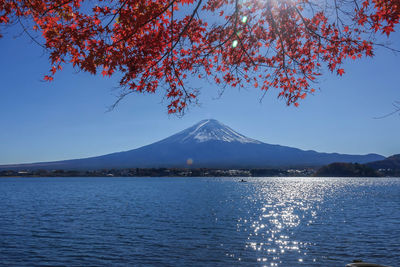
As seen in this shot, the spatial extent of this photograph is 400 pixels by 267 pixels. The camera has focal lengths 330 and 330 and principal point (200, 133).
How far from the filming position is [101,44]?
927 centimetres

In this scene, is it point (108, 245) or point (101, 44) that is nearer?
point (101, 44)

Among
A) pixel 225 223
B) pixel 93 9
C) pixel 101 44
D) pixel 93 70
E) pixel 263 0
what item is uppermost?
pixel 263 0

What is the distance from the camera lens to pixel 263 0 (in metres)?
10.3

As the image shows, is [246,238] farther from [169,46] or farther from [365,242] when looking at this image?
[169,46]

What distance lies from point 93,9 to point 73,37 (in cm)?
98

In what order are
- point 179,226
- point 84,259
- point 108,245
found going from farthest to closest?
point 179,226
point 108,245
point 84,259

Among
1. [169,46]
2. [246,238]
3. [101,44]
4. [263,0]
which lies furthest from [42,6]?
[246,238]

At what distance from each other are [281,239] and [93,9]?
2149 cm

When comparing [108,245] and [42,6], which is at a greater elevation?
[42,6]

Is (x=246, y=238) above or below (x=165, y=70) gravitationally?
below

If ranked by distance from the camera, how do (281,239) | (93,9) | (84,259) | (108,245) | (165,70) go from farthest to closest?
(281,239)
(108,245)
(84,259)
(165,70)
(93,9)

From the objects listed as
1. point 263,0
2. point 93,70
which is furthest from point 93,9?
point 263,0

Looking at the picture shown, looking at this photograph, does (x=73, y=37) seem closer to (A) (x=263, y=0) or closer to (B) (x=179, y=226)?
(A) (x=263, y=0)

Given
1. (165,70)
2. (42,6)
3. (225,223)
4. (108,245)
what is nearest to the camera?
(42,6)
